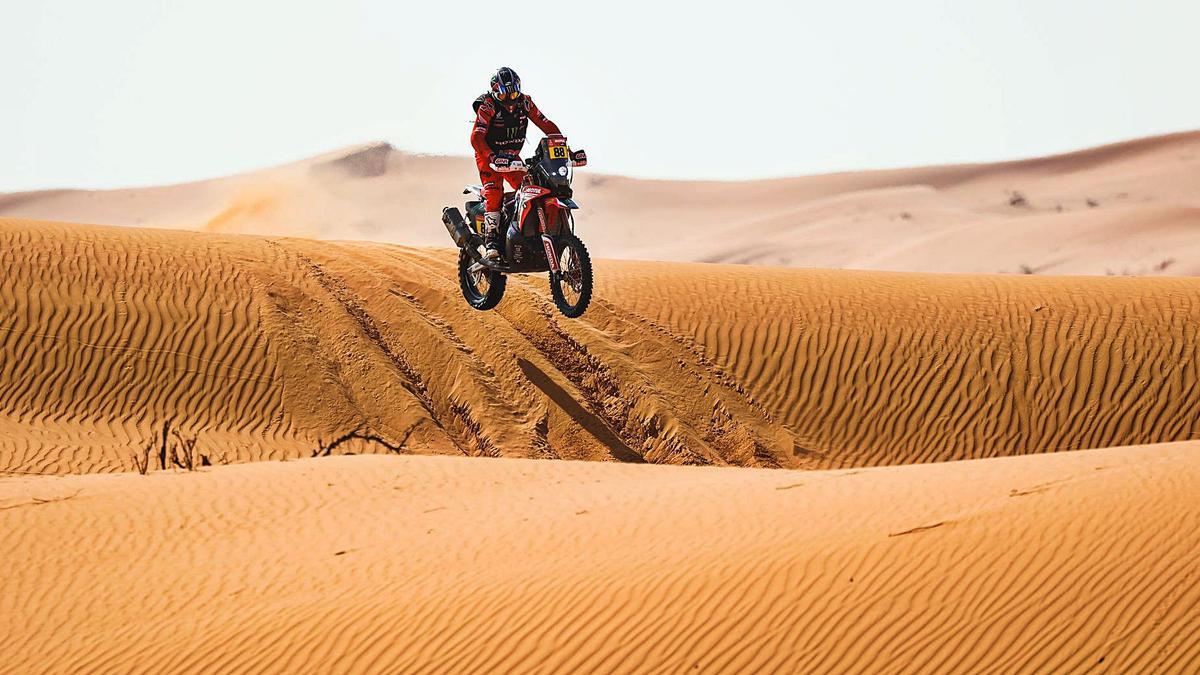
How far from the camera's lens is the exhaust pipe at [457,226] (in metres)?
13.0

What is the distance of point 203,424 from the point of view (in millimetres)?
23406

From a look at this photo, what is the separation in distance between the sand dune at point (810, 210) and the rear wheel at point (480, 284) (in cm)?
5659

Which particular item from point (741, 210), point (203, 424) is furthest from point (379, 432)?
point (741, 210)

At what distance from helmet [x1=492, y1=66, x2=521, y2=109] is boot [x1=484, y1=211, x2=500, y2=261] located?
119 cm

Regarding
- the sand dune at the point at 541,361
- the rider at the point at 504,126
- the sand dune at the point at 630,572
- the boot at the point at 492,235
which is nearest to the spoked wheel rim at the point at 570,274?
the rider at the point at 504,126

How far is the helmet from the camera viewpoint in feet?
36.9

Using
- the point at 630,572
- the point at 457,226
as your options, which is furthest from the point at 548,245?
the point at 630,572

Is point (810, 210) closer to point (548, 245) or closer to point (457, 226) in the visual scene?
point (457, 226)

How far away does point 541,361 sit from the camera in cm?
2464

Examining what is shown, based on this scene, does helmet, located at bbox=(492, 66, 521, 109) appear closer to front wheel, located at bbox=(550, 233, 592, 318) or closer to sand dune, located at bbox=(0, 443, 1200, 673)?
front wheel, located at bbox=(550, 233, 592, 318)

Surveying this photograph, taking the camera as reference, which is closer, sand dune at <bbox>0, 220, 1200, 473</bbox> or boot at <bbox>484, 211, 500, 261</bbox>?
boot at <bbox>484, 211, 500, 261</bbox>

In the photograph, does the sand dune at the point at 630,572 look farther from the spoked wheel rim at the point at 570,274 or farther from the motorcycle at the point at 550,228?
the motorcycle at the point at 550,228

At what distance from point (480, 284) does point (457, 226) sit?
0.64 meters

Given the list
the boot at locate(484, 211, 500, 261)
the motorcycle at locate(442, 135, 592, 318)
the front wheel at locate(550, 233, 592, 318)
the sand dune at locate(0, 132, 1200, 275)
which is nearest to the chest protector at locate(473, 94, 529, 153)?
the motorcycle at locate(442, 135, 592, 318)
